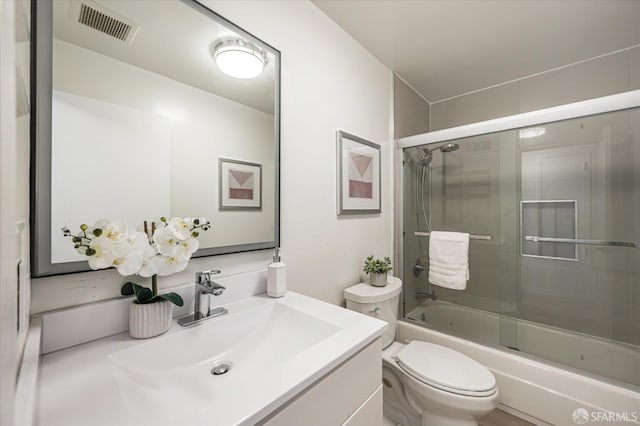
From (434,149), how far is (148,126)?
5.85 ft

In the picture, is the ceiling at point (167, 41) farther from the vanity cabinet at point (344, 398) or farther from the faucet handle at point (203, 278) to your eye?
the vanity cabinet at point (344, 398)

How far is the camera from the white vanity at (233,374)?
448 mm

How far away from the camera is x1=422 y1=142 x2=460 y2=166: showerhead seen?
180 centimetres

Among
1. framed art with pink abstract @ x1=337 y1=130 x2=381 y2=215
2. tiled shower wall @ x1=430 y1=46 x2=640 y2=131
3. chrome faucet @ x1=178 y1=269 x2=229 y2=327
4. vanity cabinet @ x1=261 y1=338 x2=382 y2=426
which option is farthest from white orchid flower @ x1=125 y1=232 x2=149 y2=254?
tiled shower wall @ x1=430 y1=46 x2=640 y2=131

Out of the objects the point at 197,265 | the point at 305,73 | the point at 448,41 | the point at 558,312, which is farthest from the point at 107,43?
the point at 558,312

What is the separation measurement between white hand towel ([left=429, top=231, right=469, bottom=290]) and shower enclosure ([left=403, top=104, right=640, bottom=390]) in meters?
0.07

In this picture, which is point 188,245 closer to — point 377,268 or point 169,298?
point 169,298

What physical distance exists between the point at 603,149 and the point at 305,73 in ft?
5.43

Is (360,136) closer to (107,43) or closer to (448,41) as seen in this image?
(448,41)

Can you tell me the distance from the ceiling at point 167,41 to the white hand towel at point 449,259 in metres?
1.48

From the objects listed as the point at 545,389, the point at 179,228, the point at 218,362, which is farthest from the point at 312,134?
the point at 545,389

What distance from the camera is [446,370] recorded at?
1193 millimetres

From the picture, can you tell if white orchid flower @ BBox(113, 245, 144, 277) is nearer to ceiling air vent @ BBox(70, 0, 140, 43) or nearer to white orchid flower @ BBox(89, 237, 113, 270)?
white orchid flower @ BBox(89, 237, 113, 270)

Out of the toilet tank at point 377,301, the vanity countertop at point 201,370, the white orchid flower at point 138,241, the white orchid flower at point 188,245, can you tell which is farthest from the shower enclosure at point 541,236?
the white orchid flower at point 138,241
